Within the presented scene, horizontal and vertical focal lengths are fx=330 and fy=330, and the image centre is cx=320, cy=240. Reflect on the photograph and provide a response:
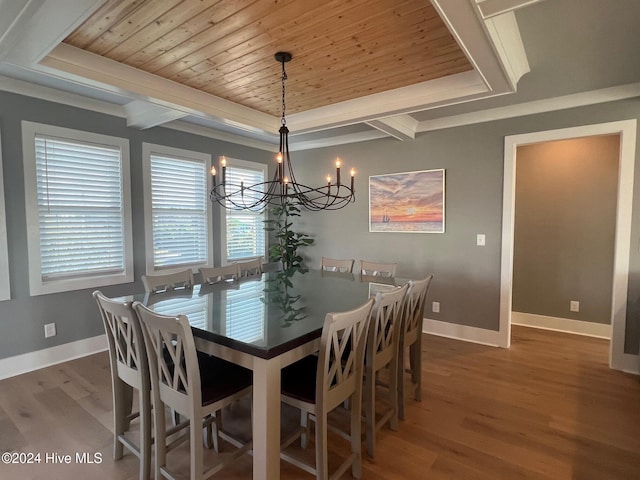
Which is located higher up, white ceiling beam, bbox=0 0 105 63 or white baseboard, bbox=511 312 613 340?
white ceiling beam, bbox=0 0 105 63

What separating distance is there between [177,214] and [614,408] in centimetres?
452

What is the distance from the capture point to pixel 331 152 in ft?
15.7

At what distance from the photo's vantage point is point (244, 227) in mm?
4926

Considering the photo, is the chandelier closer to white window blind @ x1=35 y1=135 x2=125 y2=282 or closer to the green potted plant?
the green potted plant

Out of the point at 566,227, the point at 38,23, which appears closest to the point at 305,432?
the point at 38,23

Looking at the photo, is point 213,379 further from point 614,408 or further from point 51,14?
point 614,408

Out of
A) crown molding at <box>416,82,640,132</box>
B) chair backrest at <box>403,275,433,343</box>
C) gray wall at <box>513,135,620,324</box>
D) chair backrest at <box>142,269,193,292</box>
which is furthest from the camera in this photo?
gray wall at <box>513,135,620,324</box>

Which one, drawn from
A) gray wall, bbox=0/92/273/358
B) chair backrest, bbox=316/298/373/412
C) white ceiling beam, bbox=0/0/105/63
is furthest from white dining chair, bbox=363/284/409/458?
gray wall, bbox=0/92/273/358

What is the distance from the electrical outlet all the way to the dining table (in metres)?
1.60

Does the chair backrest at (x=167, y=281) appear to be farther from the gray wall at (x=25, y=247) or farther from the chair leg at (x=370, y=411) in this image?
the chair leg at (x=370, y=411)

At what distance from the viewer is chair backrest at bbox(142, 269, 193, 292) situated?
2508mm

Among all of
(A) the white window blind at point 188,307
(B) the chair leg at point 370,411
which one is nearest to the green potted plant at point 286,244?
(A) the white window blind at point 188,307

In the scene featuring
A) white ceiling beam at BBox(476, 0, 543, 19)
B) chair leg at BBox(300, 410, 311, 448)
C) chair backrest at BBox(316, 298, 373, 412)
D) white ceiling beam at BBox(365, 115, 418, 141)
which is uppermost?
white ceiling beam at BBox(365, 115, 418, 141)

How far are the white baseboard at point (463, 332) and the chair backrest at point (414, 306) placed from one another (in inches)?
52.2
